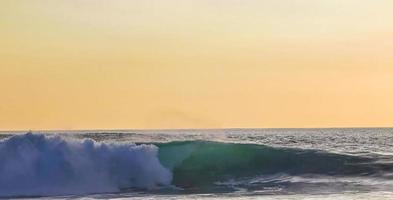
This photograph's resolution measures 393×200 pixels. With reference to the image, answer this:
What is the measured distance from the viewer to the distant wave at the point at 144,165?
71.7 ft

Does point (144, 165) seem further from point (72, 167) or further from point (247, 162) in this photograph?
point (247, 162)

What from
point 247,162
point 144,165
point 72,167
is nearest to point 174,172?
point 144,165

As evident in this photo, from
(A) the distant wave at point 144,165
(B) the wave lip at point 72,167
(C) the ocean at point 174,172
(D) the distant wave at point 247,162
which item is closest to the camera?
(C) the ocean at point 174,172

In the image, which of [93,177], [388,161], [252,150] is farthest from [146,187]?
[388,161]

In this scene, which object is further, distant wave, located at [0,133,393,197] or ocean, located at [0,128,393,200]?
distant wave, located at [0,133,393,197]

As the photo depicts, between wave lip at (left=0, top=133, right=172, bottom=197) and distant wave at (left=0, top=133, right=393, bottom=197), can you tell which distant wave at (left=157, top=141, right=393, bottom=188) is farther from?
wave lip at (left=0, top=133, right=172, bottom=197)

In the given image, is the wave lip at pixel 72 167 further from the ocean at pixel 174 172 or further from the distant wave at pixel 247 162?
the distant wave at pixel 247 162

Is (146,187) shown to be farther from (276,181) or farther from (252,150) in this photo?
(252,150)

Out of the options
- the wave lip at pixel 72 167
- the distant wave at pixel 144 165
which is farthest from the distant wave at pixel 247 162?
the wave lip at pixel 72 167

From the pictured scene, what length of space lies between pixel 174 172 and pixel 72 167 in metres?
4.22

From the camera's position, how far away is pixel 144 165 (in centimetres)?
2438

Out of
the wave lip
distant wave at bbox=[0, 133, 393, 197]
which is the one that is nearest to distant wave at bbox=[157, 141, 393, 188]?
distant wave at bbox=[0, 133, 393, 197]

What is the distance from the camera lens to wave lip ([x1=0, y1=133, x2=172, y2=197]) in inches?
845

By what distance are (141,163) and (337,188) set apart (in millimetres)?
7128
